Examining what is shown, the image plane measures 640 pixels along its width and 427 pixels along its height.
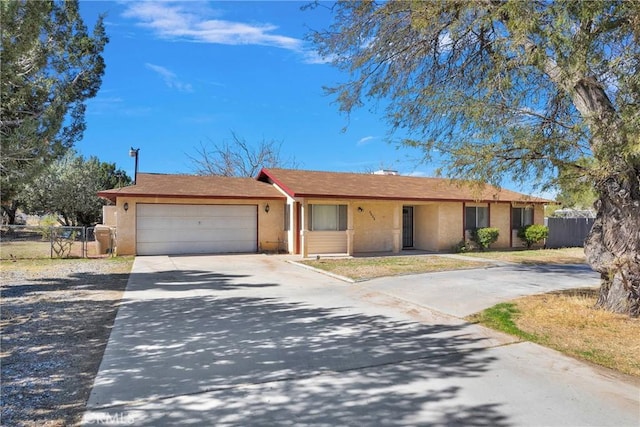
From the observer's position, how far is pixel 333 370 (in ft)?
14.8

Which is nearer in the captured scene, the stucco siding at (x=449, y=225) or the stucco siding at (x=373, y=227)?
the stucco siding at (x=373, y=227)

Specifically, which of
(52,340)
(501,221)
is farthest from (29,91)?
(501,221)

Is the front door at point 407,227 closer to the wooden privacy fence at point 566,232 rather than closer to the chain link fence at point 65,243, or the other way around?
the wooden privacy fence at point 566,232

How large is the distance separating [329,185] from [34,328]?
12.8 meters

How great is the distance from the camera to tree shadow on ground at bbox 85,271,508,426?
3.53 m

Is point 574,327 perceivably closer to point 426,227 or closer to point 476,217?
point 426,227

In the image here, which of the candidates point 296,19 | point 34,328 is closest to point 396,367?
point 34,328

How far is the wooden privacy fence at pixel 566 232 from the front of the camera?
72.1 ft

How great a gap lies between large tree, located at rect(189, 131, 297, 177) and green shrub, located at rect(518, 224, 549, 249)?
21.9 meters

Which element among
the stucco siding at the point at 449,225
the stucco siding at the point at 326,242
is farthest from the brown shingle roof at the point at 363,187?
the stucco siding at the point at 326,242

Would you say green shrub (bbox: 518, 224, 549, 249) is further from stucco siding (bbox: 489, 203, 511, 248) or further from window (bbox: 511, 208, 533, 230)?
stucco siding (bbox: 489, 203, 511, 248)

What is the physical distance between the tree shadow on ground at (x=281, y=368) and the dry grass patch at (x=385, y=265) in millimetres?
4402

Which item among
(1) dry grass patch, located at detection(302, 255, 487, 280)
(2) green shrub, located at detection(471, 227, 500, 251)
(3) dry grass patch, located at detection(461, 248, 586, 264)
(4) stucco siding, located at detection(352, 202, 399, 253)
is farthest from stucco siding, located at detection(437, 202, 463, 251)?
(1) dry grass patch, located at detection(302, 255, 487, 280)

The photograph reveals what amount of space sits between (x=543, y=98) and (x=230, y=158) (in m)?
30.5
